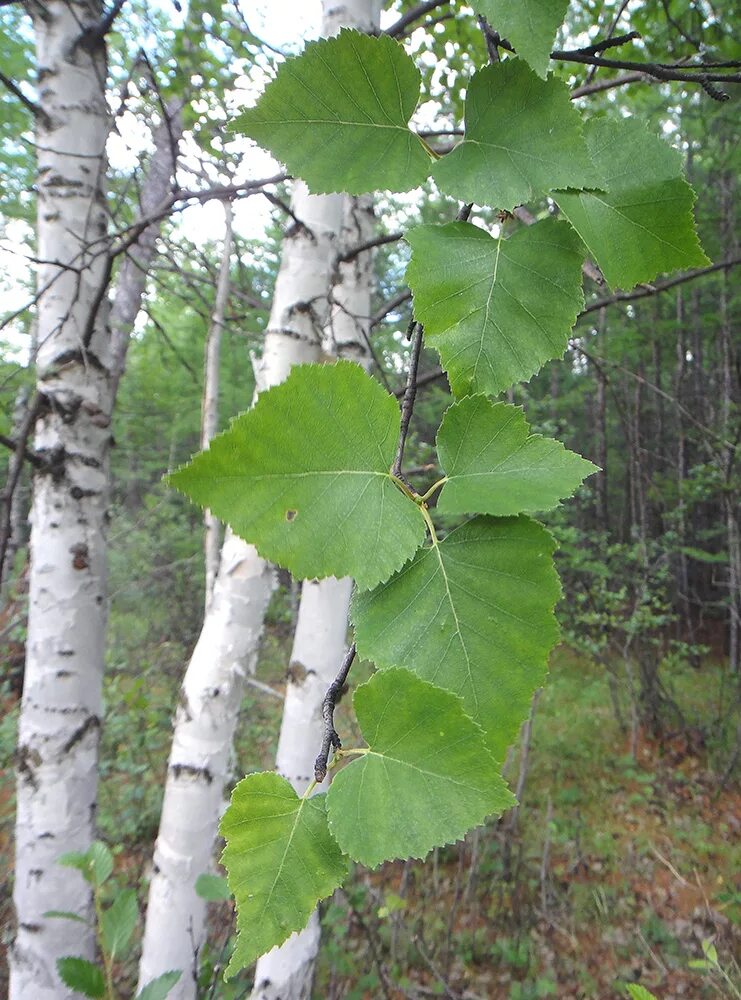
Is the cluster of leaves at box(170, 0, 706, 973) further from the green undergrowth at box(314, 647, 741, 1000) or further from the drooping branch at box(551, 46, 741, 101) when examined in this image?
the green undergrowth at box(314, 647, 741, 1000)

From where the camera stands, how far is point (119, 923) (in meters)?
1.77

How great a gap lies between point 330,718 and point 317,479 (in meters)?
0.14

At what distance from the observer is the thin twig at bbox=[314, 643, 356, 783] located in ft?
0.98

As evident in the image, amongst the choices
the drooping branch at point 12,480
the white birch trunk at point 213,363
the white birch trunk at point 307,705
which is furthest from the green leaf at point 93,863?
the white birch trunk at point 213,363

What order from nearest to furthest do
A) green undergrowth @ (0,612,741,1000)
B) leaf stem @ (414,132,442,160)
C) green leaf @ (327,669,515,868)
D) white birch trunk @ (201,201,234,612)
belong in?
green leaf @ (327,669,515,868) < leaf stem @ (414,132,442,160) < white birch trunk @ (201,201,234,612) < green undergrowth @ (0,612,741,1000)

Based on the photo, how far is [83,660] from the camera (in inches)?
78.6

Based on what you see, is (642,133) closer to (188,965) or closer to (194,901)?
(194,901)

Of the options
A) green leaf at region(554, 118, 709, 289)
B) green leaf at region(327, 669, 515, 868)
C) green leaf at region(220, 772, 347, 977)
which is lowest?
green leaf at region(220, 772, 347, 977)

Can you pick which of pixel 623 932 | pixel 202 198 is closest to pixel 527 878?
pixel 623 932

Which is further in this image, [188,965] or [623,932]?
[623,932]

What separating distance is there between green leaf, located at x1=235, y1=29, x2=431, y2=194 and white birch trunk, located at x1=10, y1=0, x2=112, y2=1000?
68.8 inches

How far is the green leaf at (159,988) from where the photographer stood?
1.50 metres

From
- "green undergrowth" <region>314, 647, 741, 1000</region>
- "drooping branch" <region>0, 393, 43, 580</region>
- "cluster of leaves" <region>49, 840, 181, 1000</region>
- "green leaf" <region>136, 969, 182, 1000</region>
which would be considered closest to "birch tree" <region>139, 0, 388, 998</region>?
"cluster of leaves" <region>49, 840, 181, 1000</region>

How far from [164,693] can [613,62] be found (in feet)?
23.8
